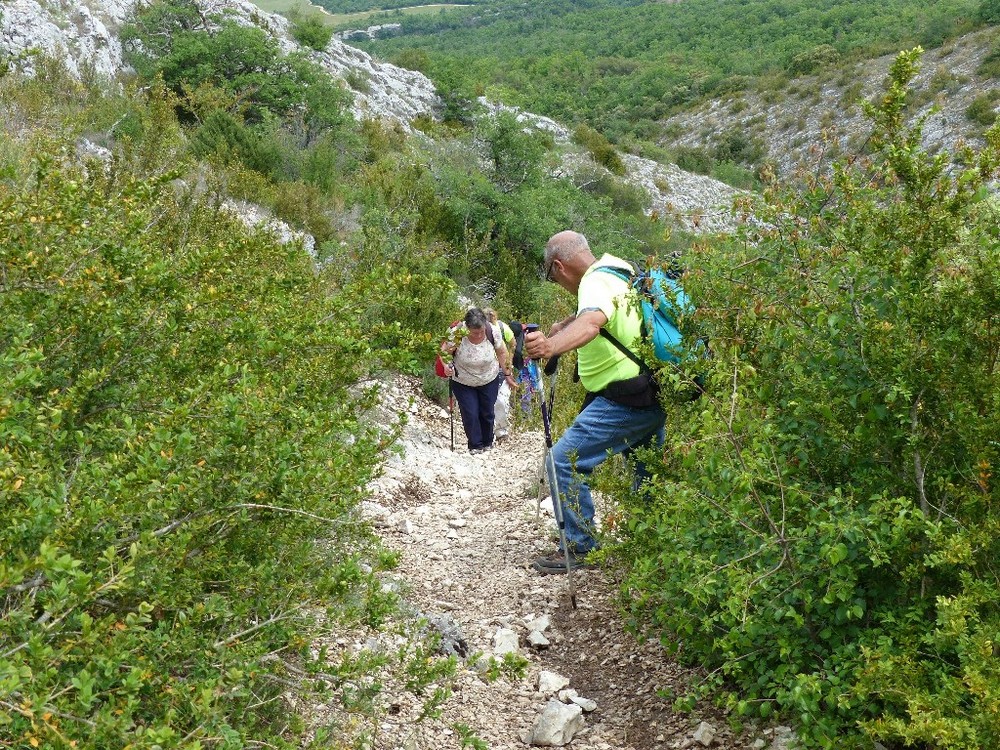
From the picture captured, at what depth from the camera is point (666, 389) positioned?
12.7 ft

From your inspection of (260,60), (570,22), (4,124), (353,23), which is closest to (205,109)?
(260,60)

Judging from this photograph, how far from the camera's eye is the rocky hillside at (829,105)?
116 ft

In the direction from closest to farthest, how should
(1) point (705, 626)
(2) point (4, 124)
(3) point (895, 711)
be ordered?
(3) point (895, 711) < (1) point (705, 626) < (2) point (4, 124)

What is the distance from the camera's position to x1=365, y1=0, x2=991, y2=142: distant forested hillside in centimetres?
4731

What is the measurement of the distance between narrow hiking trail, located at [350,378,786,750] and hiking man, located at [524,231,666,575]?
346 millimetres

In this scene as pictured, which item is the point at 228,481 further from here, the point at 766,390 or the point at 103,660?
the point at 766,390

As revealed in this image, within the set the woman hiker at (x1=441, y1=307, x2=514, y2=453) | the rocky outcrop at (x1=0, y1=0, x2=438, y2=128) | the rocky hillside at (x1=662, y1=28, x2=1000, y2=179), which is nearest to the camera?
the woman hiker at (x1=441, y1=307, x2=514, y2=453)

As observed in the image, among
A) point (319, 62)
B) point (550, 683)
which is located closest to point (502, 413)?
point (550, 683)

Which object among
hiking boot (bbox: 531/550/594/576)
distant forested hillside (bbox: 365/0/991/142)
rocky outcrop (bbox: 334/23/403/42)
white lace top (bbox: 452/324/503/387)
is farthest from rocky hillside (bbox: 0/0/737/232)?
rocky outcrop (bbox: 334/23/403/42)

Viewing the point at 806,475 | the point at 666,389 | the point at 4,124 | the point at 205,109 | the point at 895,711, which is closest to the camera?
the point at 895,711

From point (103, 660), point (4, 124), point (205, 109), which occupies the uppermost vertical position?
point (205, 109)

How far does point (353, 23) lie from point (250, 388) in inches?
4754

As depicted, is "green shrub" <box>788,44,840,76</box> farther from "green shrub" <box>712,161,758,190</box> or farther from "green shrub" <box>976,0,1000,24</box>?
"green shrub" <box>712,161,758,190</box>

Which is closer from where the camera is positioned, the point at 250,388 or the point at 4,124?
the point at 250,388
